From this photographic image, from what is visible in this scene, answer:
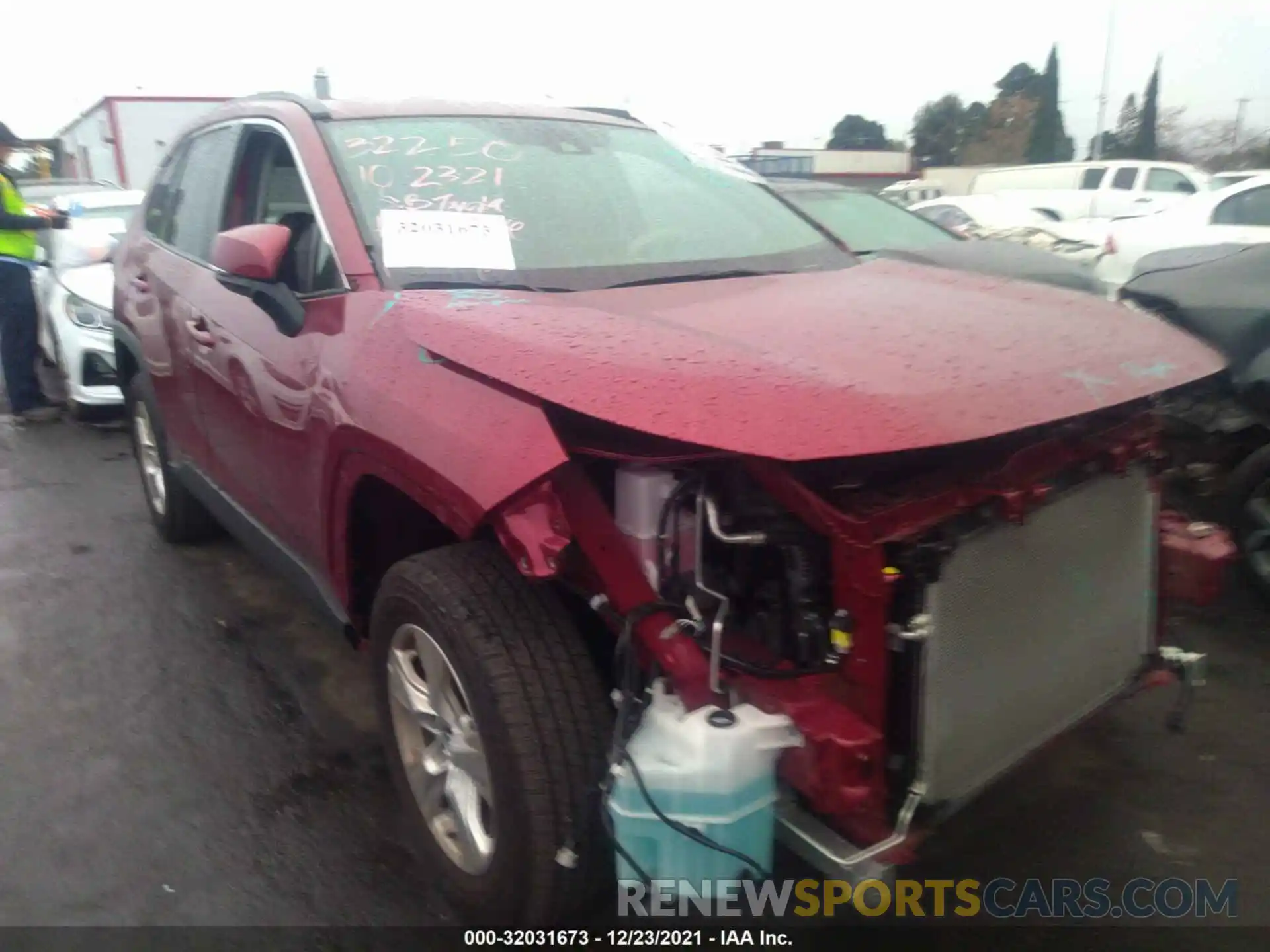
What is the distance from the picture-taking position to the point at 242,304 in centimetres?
318

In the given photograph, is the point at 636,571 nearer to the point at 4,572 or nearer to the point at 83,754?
the point at 83,754

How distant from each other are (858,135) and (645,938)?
62.6m

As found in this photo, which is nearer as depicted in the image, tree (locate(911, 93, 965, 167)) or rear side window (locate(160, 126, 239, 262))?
rear side window (locate(160, 126, 239, 262))

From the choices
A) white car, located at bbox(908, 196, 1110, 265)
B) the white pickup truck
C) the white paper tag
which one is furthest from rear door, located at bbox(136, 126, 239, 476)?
the white pickup truck

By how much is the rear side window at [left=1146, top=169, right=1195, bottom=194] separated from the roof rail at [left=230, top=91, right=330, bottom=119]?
18825 mm

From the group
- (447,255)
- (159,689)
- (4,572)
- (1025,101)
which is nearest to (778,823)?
(447,255)

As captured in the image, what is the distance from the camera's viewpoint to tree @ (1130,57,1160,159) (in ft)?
141

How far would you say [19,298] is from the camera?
24.6 ft

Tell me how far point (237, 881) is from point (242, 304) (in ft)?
5.52

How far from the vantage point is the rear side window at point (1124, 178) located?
747 inches

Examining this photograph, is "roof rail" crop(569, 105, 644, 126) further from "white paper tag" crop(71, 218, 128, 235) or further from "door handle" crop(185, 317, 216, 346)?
"white paper tag" crop(71, 218, 128, 235)

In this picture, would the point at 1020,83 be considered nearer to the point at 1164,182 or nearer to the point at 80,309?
the point at 1164,182

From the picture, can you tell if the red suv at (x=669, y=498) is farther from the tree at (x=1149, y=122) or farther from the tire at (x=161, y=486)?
the tree at (x=1149, y=122)

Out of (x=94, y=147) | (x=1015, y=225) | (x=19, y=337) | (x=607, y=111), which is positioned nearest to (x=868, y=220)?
(x=607, y=111)
